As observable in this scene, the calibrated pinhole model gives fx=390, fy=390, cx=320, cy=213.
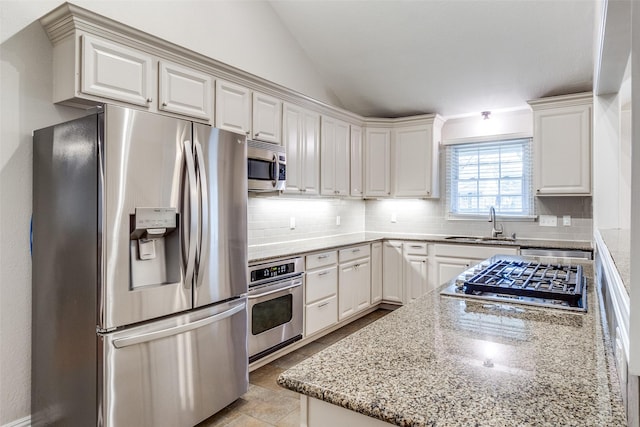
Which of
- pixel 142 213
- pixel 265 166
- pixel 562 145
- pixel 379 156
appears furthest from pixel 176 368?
pixel 562 145

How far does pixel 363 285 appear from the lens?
4.50 meters

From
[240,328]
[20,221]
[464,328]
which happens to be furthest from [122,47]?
[464,328]

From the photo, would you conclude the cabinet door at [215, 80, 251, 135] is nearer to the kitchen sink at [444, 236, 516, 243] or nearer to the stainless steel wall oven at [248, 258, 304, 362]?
the stainless steel wall oven at [248, 258, 304, 362]

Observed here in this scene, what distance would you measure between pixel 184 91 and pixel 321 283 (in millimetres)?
2079

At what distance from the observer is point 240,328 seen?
2545 mm

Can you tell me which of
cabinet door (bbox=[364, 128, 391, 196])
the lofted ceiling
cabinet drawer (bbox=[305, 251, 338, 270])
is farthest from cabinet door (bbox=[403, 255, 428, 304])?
the lofted ceiling

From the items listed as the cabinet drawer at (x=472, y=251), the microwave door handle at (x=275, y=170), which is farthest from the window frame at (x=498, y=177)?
the microwave door handle at (x=275, y=170)

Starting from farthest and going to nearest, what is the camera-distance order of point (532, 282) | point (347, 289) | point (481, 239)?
point (481, 239), point (347, 289), point (532, 282)

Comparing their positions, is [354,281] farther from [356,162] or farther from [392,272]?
[356,162]

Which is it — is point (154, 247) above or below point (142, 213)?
below

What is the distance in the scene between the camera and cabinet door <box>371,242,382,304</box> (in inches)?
184

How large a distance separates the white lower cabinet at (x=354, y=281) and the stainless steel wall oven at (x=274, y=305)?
745 mm

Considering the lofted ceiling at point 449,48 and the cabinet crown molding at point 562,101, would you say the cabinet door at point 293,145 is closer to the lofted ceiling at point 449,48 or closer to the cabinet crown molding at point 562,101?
the lofted ceiling at point 449,48

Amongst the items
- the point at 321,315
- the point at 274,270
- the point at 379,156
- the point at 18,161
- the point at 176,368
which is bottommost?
the point at 321,315
